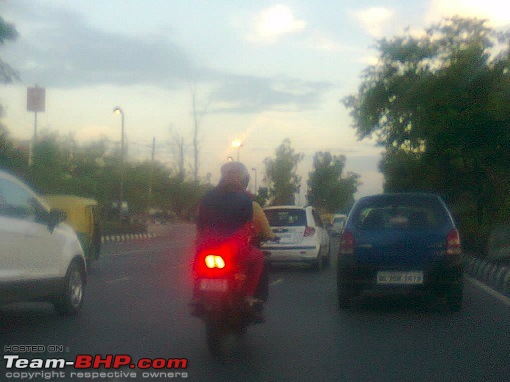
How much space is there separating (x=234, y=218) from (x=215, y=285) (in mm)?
662

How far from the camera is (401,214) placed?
42.1 ft

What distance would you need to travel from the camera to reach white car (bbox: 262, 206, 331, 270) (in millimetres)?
20484

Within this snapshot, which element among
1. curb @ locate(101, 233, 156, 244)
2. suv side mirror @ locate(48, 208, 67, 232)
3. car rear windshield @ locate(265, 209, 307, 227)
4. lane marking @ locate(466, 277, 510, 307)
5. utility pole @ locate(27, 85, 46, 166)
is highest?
utility pole @ locate(27, 85, 46, 166)

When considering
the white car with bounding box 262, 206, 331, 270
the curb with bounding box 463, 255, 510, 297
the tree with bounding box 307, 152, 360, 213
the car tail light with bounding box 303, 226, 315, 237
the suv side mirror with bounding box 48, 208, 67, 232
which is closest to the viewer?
the suv side mirror with bounding box 48, 208, 67, 232

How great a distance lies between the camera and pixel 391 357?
8.33 metres

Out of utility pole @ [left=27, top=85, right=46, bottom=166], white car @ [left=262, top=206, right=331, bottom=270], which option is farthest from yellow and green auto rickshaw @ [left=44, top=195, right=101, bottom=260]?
utility pole @ [left=27, top=85, right=46, bottom=166]

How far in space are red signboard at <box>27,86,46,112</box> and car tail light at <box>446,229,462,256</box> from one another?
136ft

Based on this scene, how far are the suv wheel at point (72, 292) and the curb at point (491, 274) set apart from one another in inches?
291

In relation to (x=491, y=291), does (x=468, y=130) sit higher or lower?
higher

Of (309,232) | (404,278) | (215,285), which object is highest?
(215,285)

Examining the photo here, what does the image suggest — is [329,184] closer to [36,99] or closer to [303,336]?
[36,99]

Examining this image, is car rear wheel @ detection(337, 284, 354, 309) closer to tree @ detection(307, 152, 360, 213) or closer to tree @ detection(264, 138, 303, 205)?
tree @ detection(264, 138, 303, 205)

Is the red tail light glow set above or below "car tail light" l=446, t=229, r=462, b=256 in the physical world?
above

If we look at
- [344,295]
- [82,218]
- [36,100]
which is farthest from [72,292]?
[36,100]
